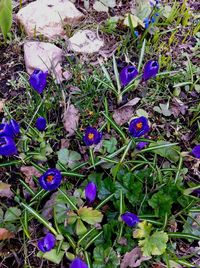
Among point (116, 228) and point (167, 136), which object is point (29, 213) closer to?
point (116, 228)

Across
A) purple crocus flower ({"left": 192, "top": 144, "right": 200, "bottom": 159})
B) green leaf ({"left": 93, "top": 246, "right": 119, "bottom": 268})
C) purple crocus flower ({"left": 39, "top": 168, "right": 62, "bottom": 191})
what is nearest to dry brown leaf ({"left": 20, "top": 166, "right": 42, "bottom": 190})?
purple crocus flower ({"left": 39, "top": 168, "right": 62, "bottom": 191})

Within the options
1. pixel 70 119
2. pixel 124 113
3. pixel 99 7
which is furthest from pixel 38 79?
pixel 99 7

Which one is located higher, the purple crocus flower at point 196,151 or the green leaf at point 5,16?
the green leaf at point 5,16

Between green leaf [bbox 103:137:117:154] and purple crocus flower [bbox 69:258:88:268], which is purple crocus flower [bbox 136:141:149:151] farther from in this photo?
purple crocus flower [bbox 69:258:88:268]

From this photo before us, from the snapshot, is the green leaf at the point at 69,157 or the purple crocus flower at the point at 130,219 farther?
the green leaf at the point at 69,157

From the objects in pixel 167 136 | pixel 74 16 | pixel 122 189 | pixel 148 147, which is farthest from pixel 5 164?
pixel 74 16

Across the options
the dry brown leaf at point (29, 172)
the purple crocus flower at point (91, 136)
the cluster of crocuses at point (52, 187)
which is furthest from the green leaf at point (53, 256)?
the purple crocus flower at point (91, 136)

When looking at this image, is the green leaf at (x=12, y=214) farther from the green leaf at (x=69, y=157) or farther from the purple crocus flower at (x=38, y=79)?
the purple crocus flower at (x=38, y=79)
